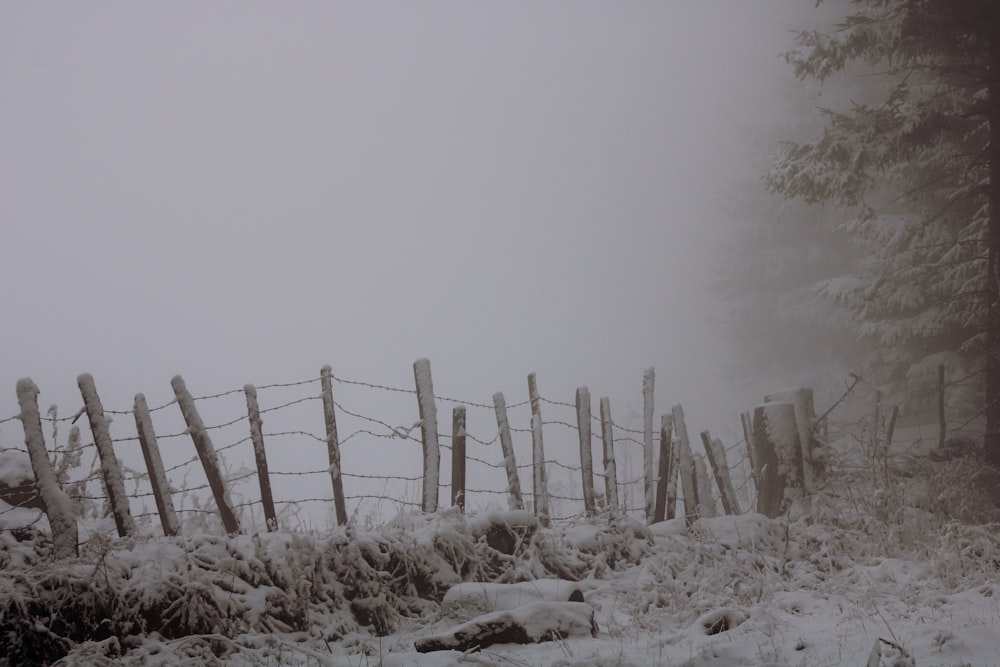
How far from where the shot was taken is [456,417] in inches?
328

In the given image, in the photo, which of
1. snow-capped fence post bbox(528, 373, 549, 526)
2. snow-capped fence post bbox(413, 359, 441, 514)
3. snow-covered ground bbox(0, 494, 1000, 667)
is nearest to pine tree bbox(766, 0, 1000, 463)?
snow-covered ground bbox(0, 494, 1000, 667)

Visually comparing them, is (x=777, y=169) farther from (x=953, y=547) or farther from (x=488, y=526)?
(x=488, y=526)

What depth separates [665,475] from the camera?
10.2 metres

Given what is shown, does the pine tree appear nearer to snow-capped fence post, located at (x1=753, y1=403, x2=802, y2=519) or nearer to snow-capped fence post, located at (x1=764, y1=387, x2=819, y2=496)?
snow-capped fence post, located at (x1=764, y1=387, x2=819, y2=496)

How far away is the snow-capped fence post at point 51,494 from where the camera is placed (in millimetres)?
5865

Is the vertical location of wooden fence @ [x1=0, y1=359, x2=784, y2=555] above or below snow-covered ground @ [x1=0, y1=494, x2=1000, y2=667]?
above

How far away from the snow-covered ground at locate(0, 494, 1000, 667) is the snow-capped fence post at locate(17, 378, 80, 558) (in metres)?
0.37

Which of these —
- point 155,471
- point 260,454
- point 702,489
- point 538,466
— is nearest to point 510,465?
point 538,466

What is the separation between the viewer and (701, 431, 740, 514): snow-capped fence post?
A: 35.2 feet

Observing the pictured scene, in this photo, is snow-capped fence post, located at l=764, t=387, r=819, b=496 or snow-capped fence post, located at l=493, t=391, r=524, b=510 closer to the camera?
snow-capped fence post, located at l=493, t=391, r=524, b=510

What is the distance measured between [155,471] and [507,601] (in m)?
4.38

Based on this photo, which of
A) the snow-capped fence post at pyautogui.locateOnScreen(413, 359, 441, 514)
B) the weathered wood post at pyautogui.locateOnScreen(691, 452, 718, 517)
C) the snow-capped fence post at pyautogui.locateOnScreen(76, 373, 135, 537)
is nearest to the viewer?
the snow-capped fence post at pyautogui.locateOnScreen(76, 373, 135, 537)

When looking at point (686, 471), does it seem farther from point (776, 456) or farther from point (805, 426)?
point (805, 426)

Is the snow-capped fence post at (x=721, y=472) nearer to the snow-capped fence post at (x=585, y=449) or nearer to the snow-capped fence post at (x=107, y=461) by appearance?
the snow-capped fence post at (x=585, y=449)
